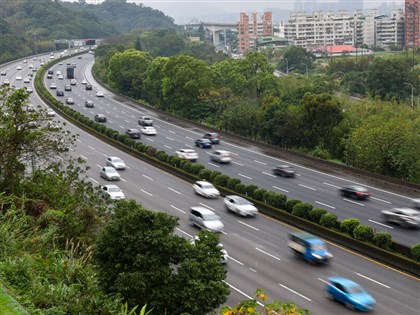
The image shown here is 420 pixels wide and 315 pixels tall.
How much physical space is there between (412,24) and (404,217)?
519 ft

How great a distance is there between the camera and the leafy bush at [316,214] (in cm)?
3212

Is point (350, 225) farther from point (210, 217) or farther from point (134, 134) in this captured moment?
point (134, 134)

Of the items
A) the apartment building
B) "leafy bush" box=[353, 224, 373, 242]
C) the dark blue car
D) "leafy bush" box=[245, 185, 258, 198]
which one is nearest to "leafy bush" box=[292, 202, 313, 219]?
"leafy bush" box=[353, 224, 373, 242]

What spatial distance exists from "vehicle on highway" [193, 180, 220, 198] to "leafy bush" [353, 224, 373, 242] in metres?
11.2

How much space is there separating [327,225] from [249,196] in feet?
24.3

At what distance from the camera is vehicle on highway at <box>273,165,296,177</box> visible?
43.6 metres

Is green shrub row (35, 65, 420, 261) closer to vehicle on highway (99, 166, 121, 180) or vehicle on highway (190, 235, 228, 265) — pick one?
vehicle on highway (99, 166, 121, 180)

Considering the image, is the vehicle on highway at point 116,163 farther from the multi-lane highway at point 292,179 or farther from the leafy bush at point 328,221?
the leafy bush at point 328,221

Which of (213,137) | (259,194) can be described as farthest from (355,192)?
(213,137)

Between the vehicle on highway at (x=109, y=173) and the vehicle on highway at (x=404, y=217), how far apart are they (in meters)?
18.1

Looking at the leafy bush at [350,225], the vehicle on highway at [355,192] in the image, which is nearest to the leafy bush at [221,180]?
the vehicle on highway at [355,192]

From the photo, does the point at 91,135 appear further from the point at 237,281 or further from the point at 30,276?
the point at 30,276

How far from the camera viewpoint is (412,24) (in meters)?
178

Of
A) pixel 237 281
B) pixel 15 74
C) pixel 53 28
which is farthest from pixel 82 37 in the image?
pixel 237 281
